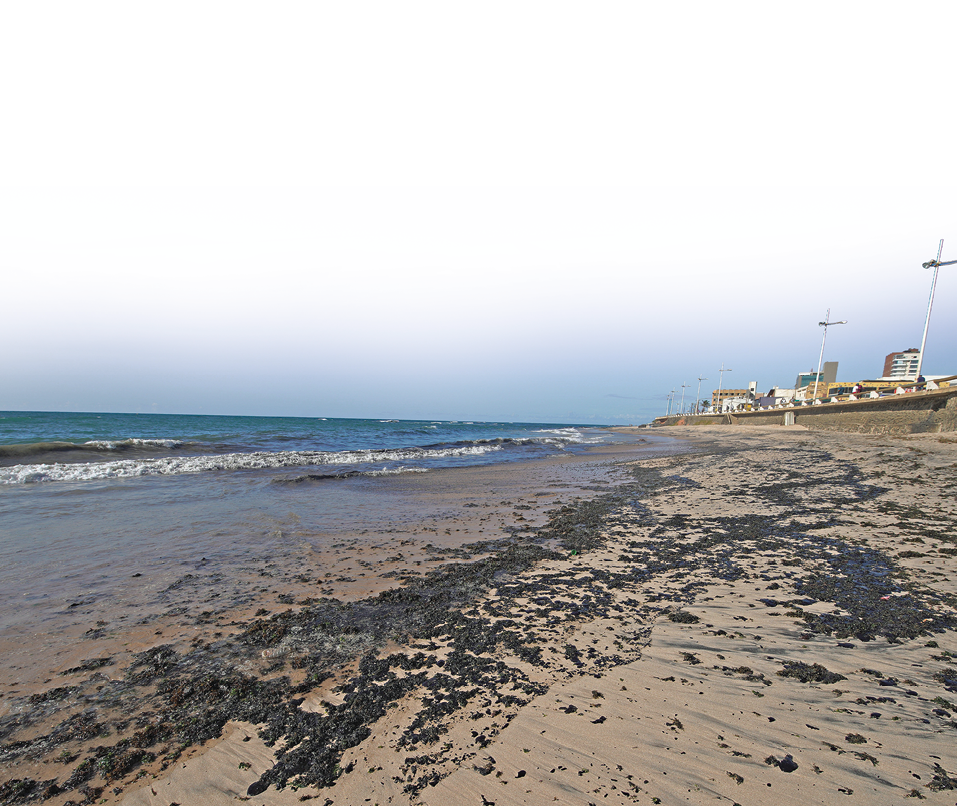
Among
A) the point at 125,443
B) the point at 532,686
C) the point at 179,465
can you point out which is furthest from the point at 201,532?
the point at 125,443

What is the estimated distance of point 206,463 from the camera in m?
17.5

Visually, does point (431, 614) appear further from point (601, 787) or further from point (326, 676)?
point (601, 787)

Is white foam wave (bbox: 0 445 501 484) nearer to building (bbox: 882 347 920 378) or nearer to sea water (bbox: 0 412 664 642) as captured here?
sea water (bbox: 0 412 664 642)

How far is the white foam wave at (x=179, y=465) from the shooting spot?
45.3 ft

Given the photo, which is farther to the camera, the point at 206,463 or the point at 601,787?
the point at 206,463

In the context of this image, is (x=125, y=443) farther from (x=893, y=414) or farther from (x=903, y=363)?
(x=903, y=363)

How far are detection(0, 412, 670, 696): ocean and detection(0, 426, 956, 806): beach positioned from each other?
0.20 meters

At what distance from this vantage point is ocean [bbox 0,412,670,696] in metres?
4.87

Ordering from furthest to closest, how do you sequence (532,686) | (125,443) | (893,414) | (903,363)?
(903,363) < (893,414) < (125,443) < (532,686)

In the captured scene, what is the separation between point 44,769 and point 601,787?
3474 mm

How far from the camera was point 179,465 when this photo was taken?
1669 centimetres

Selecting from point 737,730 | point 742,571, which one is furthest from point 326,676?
point 742,571

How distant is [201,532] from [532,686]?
7595mm

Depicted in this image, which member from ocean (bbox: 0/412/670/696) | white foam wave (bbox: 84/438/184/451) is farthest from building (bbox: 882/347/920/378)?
white foam wave (bbox: 84/438/184/451)
